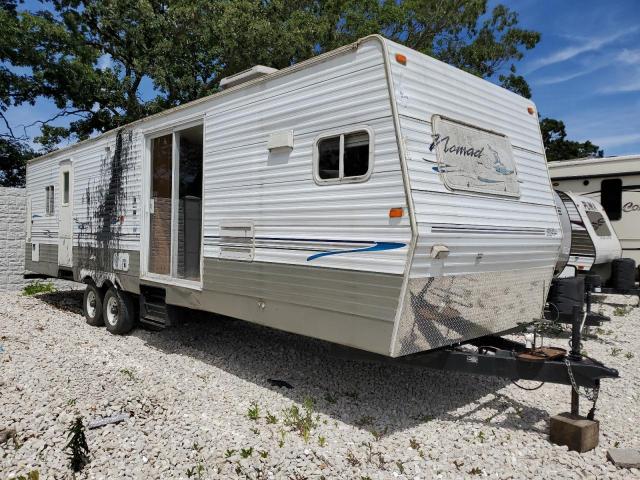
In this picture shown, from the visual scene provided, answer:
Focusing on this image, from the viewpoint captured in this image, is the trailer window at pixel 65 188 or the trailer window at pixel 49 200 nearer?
the trailer window at pixel 65 188

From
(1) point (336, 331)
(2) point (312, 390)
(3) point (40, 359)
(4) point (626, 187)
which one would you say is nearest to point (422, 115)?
(1) point (336, 331)

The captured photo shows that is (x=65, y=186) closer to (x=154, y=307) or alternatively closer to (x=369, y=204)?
(x=154, y=307)

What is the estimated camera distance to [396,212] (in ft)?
12.7

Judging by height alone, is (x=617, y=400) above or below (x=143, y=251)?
below

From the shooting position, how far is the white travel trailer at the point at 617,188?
10391 millimetres

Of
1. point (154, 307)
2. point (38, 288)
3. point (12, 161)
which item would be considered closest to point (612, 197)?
point (154, 307)

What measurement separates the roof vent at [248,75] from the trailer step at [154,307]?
272cm

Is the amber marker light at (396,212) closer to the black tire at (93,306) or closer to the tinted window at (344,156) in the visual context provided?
the tinted window at (344,156)

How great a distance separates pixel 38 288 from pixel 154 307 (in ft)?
21.6

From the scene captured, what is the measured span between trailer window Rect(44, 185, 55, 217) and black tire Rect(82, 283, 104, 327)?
6.93ft

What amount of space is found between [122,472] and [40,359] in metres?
2.94

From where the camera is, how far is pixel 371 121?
4.04 metres

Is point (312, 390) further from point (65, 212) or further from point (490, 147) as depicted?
point (65, 212)

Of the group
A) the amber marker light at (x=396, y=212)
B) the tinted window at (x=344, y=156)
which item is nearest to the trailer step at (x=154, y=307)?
the tinted window at (x=344, y=156)
